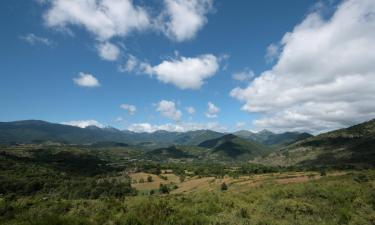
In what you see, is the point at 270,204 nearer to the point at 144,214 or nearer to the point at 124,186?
the point at 144,214

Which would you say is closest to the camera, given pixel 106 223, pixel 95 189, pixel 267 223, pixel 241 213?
pixel 106 223

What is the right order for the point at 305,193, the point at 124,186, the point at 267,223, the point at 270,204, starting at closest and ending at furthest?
the point at 267,223 < the point at 270,204 < the point at 305,193 < the point at 124,186

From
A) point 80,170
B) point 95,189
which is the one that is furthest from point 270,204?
point 80,170

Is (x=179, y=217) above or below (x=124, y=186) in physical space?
above

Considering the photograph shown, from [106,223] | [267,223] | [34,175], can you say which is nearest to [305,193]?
[267,223]

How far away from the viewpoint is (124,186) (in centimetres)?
11200

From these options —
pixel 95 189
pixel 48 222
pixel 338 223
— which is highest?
pixel 48 222

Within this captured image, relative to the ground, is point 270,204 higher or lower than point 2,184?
higher

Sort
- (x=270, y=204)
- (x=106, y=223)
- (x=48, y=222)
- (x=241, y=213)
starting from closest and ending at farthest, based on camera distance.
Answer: (x=48, y=222), (x=106, y=223), (x=241, y=213), (x=270, y=204)

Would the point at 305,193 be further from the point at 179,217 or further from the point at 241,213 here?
the point at 179,217

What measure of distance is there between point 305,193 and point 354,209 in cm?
728

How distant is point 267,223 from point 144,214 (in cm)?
618

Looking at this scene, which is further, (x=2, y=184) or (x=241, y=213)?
(x=2, y=184)

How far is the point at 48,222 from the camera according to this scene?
34.0ft
